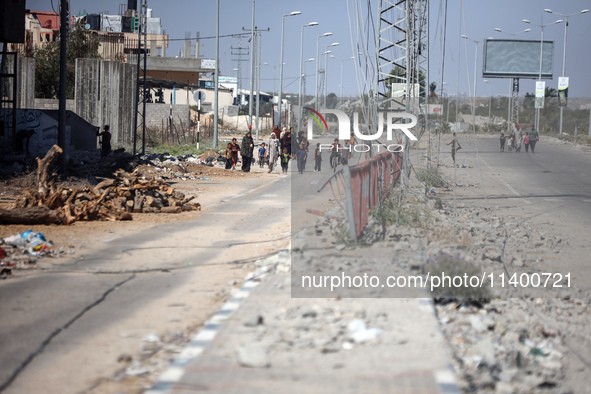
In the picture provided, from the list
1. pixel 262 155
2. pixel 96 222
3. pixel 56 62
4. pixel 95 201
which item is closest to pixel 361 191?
pixel 96 222

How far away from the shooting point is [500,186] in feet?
71.5

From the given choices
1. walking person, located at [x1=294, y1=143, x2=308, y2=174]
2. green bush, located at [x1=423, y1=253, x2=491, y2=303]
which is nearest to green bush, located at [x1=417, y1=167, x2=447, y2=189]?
walking person, located at [x1=294, y1=143, x2=308, y2=174]

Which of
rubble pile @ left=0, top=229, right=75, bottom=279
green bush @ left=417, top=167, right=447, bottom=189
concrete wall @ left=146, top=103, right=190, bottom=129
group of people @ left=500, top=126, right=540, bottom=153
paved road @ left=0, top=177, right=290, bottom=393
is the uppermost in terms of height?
concrete wall @ left=146, top=103, right=190, bottom=129

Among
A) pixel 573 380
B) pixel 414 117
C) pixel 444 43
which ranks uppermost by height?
pixel 444 43

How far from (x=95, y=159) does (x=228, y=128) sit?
1625 inches

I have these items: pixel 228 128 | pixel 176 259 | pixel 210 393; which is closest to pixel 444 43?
pixel 176 259

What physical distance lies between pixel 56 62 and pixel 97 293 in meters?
42.0

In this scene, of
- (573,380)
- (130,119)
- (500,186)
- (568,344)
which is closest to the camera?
(573,380)

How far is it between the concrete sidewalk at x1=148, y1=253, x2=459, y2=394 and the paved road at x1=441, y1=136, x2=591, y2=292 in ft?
10.5

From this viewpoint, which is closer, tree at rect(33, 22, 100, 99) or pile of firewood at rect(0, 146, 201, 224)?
pile of firewood at rect(0, 146, 201, 224)

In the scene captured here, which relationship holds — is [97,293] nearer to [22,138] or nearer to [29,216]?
[29,216]

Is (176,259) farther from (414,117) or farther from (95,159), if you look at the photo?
(95,159)

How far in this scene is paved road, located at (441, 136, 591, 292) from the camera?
9.84 m

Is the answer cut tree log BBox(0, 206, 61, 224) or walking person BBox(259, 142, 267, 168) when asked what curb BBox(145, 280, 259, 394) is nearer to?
cut tree log BBox(0, 206, 61, 224)
